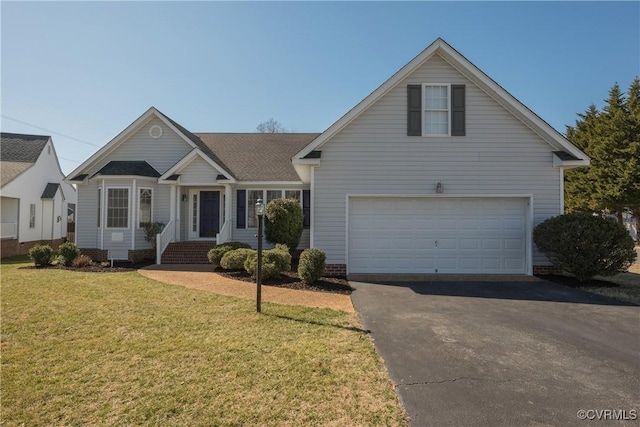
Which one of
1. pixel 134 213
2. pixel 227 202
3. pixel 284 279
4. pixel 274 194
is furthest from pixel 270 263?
pixel 134 213

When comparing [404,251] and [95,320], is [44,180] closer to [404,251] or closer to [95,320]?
[95,320]

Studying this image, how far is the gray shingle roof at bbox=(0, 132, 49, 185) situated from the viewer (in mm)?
18305

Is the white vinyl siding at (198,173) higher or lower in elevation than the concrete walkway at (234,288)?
higher

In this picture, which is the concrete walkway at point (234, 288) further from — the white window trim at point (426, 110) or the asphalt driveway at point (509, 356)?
the white window trim at point (426, 110)

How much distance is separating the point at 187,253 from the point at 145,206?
3.16m

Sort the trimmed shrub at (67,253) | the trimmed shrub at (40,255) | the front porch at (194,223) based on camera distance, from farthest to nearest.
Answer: the front porch at (194,223) < the trimmed shrub at (67,253) < the trimmed shrub at (40,255)

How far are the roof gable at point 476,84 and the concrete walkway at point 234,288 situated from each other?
4.20 meters

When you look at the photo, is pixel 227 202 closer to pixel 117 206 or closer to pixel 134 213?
pixel 134 213

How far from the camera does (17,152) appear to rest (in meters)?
20.4

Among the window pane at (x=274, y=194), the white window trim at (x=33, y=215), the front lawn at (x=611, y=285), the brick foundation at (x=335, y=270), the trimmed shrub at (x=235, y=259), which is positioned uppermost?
the window pane at (x=274, y=194)

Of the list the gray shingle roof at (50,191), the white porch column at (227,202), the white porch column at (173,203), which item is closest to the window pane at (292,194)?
the white porch column at (227,202)

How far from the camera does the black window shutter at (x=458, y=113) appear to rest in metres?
10.2

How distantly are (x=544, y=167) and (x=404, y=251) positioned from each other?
524cm

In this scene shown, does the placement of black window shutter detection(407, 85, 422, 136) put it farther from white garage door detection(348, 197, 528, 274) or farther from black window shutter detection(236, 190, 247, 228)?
black window shutter detection(236, 190, 247, 228)
